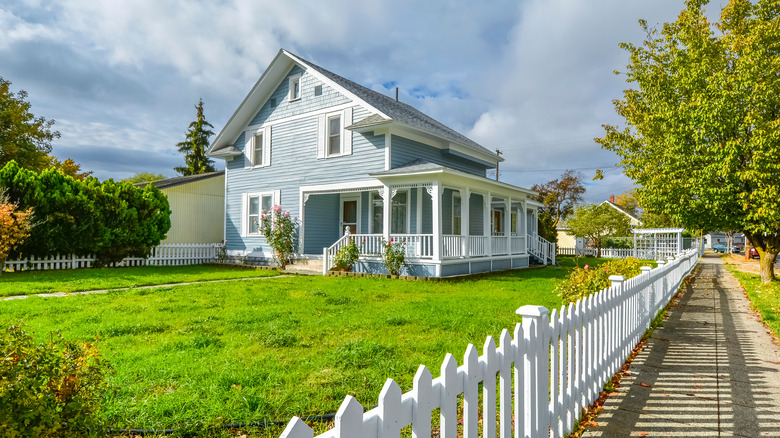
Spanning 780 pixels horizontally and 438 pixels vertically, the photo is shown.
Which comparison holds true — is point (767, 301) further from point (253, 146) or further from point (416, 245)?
point (253, 146)

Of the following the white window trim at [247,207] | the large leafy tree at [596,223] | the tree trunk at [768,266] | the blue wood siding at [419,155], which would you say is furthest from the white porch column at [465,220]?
the large leafy tree at [596,223]

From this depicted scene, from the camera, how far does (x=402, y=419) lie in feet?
4.87

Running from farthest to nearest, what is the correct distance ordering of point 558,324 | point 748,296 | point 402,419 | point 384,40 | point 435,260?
point 435,260
point 384,40
point 748,296
point 558,324
point 402,419

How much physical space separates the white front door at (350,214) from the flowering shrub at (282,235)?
206 centimetres

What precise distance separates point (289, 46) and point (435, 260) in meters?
11.2

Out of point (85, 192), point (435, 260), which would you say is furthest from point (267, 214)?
point (435, 260)

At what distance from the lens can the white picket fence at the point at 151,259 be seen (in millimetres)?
13500

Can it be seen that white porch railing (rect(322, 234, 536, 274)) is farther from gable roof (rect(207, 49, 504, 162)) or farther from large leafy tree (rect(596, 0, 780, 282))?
large leafy tree (rect(596, 0, 780, 282))

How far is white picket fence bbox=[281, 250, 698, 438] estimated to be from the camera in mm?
1402

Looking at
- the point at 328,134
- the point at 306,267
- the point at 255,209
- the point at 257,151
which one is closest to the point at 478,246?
the point at 306,267

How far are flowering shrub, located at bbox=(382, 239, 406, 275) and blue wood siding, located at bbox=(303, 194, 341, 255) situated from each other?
14.7ft

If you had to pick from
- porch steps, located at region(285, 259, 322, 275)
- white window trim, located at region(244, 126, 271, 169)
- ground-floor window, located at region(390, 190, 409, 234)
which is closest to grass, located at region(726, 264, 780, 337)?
ground-floor window, located at region(390, 190, 409, 234)

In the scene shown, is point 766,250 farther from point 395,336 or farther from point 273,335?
point 273,335

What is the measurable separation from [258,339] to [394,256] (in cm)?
786
